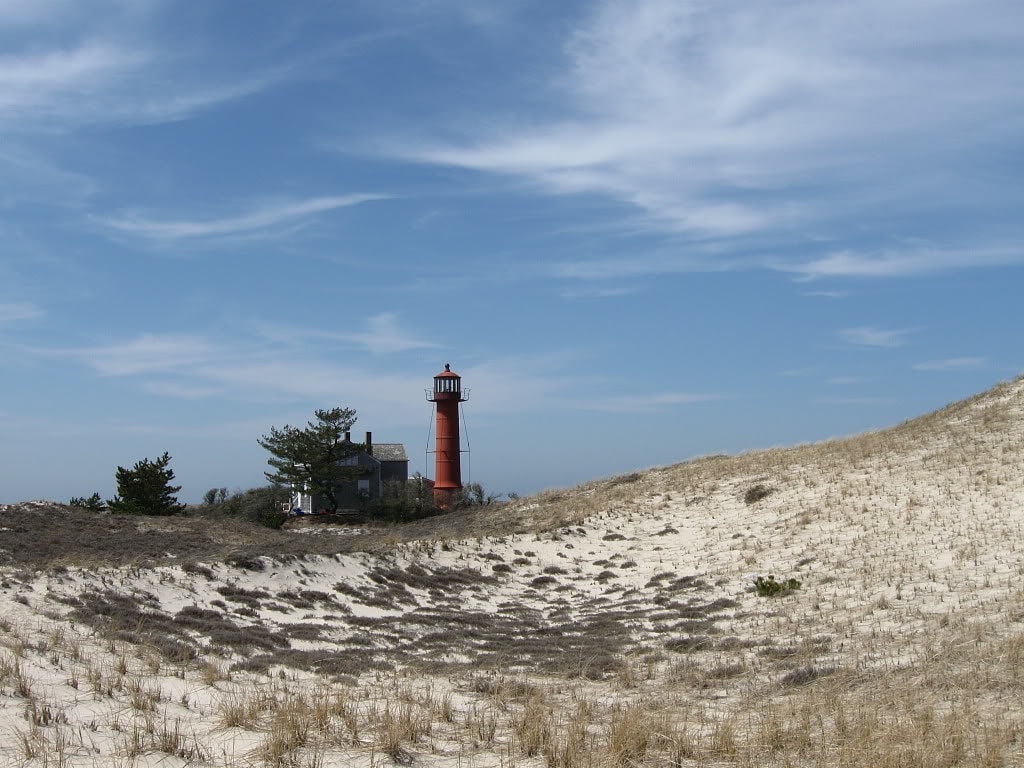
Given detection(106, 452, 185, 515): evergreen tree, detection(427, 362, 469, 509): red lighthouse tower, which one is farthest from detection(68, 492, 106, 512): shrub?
detection(427, 362, 469, 509): red lighthouse tower

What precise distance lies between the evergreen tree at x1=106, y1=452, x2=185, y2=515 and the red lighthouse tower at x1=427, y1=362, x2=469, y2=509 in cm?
1794

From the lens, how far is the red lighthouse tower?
58219mm

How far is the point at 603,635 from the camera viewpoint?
17469 millimetres

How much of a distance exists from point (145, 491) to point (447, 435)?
799 inches

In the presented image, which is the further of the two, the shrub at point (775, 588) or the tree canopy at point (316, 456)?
the tree canopy at point (316, 456)

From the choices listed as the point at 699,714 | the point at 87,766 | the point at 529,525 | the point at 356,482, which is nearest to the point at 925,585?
the point at 699,714

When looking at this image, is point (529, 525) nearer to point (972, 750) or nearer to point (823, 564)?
point (823, 564)

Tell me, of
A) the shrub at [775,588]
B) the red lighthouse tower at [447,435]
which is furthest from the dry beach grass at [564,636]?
the red lighthouse tower at [447,435]

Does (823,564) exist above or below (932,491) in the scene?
below

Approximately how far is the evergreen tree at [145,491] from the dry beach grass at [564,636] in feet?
36.7

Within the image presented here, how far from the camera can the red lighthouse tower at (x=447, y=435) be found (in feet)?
191

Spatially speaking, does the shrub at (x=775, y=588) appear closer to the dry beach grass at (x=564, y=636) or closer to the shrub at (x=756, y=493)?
the dry beach grass at (x=564, y=636)

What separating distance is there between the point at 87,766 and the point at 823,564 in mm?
20016

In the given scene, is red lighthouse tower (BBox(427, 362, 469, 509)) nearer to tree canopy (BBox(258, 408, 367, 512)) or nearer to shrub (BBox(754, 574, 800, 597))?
tree canopy (BBox(258, 408, 367, 512))
